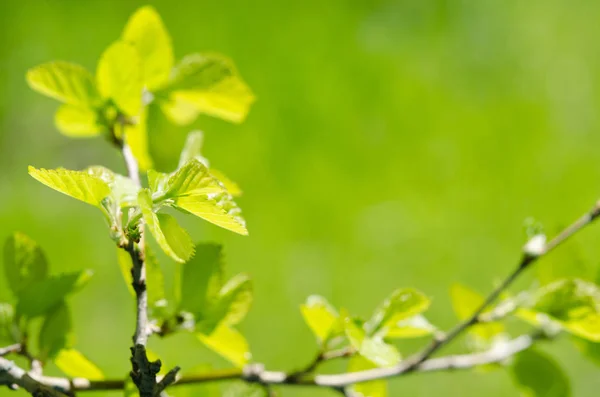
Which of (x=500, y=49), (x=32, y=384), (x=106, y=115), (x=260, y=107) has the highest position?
(x=500, y=49)

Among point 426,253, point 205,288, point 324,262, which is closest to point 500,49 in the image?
point 426,253

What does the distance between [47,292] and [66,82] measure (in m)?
0.11

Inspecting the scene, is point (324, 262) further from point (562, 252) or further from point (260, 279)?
point (562, 252)

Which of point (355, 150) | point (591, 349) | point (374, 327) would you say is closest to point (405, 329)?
point (374, 327)

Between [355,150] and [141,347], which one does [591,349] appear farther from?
[355,150]

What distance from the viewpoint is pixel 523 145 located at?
4.29 ft

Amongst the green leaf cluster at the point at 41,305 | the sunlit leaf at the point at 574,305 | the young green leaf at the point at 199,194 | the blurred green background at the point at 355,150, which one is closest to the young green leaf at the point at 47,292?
the green leaf cluster at the point at 41,305

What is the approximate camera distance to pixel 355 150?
1263mm

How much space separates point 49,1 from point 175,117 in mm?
997

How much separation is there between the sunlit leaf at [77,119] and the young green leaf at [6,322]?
4.0 inches

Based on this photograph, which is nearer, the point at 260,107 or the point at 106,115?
the point at 106,115

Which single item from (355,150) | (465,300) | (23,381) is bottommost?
(23,381)

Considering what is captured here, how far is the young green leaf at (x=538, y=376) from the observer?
36cm

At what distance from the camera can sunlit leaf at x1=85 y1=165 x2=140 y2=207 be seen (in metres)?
0.24
